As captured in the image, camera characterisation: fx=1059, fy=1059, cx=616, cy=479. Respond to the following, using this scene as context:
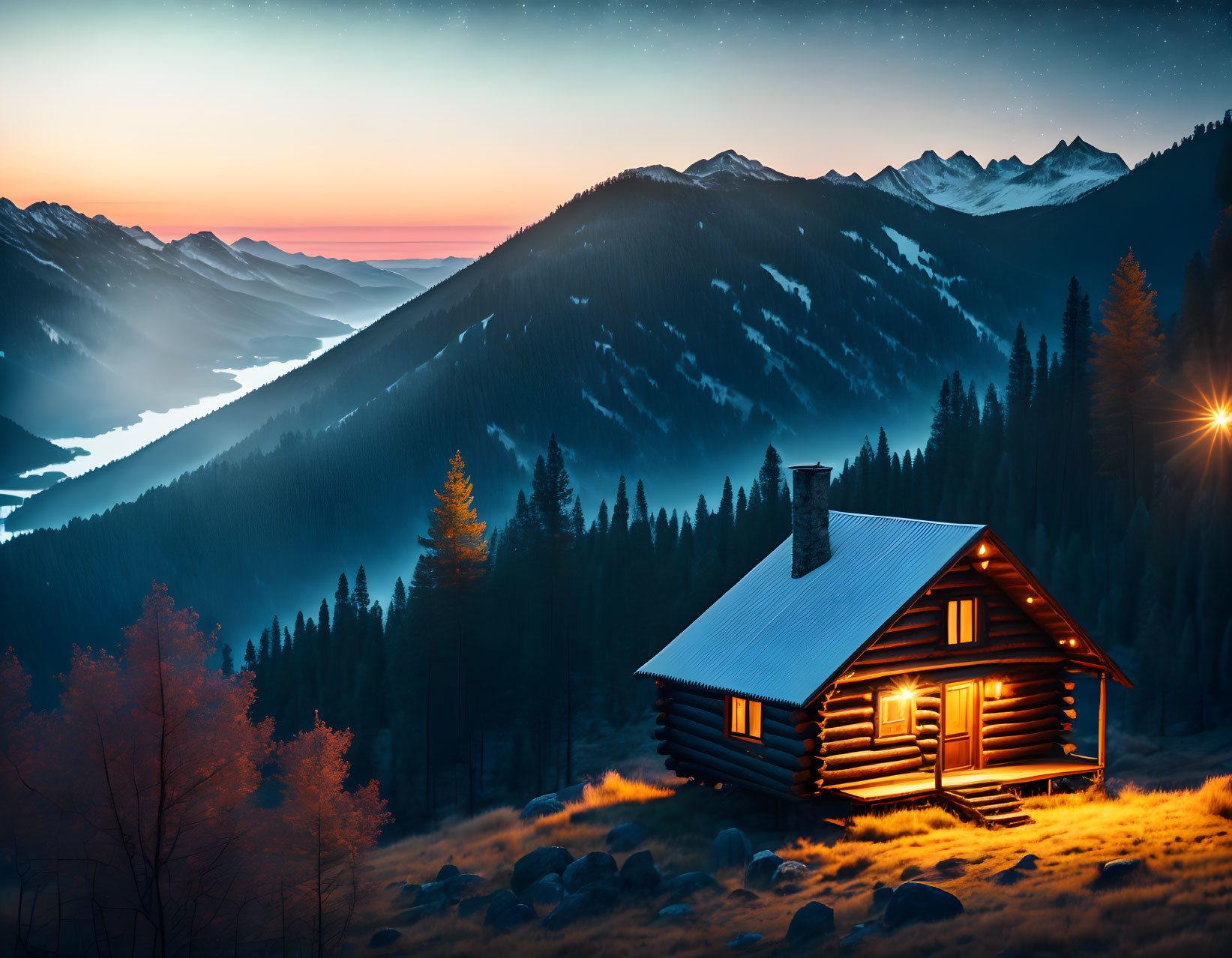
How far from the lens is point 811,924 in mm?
17719

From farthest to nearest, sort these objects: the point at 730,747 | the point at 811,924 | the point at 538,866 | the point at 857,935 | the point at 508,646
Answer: the point at 508,646
the point at 730,747
the point at 538,866
the point at 811,924
the point at 857,935

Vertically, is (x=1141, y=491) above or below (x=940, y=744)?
above

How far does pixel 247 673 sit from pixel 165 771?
10.8 feet

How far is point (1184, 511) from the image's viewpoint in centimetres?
7150

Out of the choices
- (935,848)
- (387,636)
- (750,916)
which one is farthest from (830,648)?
(387,636)

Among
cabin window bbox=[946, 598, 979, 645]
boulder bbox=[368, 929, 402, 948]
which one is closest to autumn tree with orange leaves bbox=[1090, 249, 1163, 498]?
cabin window bbox=[946, 598, 979, 645]

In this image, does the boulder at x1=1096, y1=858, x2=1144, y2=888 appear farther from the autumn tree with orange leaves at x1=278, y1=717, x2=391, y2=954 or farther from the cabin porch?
the autumn tree with orange leaves at x1=278, y1=717, x2=391, y2=954

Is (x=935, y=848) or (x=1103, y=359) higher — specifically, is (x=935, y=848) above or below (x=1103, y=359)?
below

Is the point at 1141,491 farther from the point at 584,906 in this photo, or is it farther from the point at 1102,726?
the point at 584,906

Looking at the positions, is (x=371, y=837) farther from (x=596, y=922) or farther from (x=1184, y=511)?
(x=1184, y=511)

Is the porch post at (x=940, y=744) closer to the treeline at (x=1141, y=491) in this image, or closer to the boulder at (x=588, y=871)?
the boulder at (x=588, y=871)

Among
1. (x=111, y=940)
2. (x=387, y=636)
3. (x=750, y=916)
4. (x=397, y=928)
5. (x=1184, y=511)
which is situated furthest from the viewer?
(x=387, y=636)

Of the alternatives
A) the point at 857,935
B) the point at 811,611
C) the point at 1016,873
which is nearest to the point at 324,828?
the point at 811,611

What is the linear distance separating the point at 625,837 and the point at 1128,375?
2348 inches
